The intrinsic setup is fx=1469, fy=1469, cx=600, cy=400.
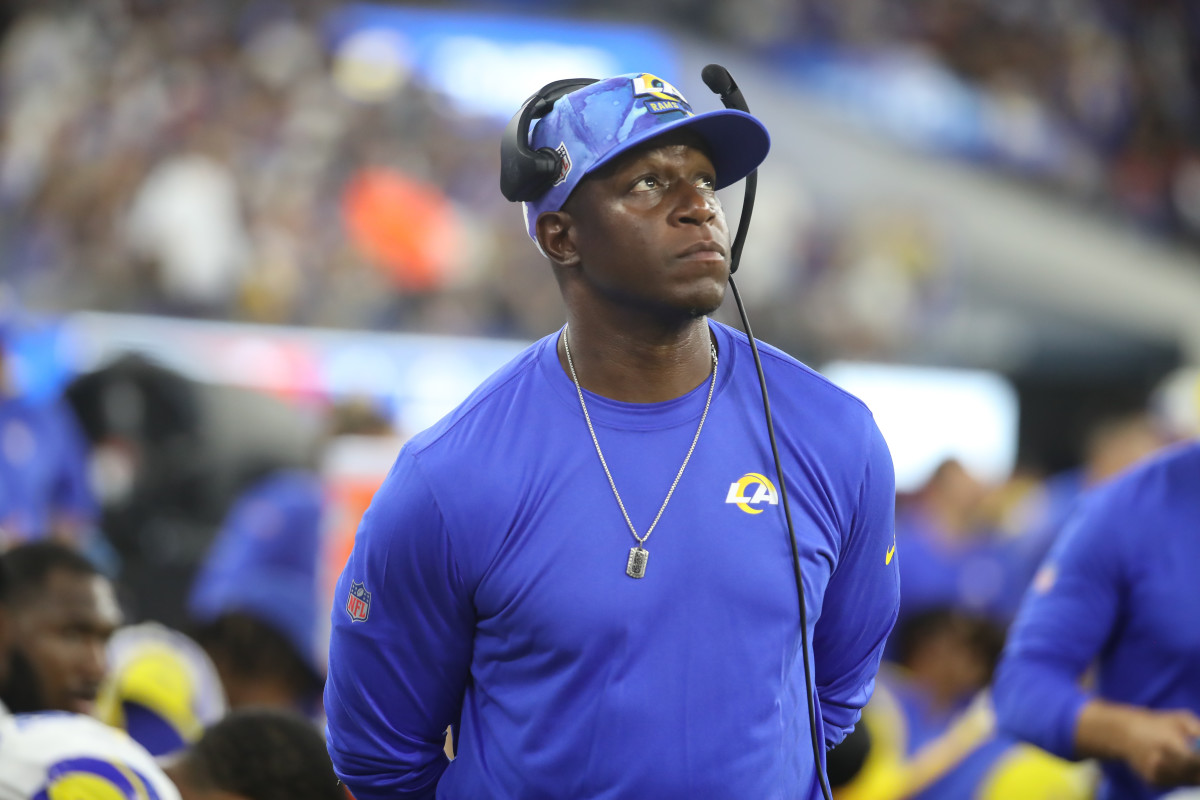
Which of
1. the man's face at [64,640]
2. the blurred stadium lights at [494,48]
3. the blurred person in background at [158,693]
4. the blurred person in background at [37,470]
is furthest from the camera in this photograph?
the blurred stadium lights at [494,48]

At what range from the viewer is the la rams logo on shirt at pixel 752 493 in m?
2.02

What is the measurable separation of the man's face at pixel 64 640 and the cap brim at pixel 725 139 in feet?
6.05

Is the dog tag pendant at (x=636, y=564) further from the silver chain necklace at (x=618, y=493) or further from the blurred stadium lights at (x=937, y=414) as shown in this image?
the blurred stadium lights at (x=937, y=414)

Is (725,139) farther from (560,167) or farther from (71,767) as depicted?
(71,767)

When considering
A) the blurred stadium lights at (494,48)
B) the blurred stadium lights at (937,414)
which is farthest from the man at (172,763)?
the blurred stadium lights at (494,48)

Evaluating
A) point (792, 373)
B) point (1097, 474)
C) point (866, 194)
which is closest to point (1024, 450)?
point (1097, 474)

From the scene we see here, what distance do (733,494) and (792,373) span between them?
0.87ft

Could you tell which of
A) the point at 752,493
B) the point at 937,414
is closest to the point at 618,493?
the point at 752,493

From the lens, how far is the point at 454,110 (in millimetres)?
14094

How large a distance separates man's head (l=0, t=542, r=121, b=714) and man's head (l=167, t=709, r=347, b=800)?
0.62 meters

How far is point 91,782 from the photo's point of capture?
7.40 ft

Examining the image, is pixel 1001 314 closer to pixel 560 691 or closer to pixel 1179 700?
pixel 1179 700

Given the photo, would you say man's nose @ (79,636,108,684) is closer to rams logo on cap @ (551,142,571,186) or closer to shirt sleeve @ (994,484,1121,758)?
rams logo on cap @ (551,142,571,186)

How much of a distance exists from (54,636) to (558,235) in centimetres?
175
